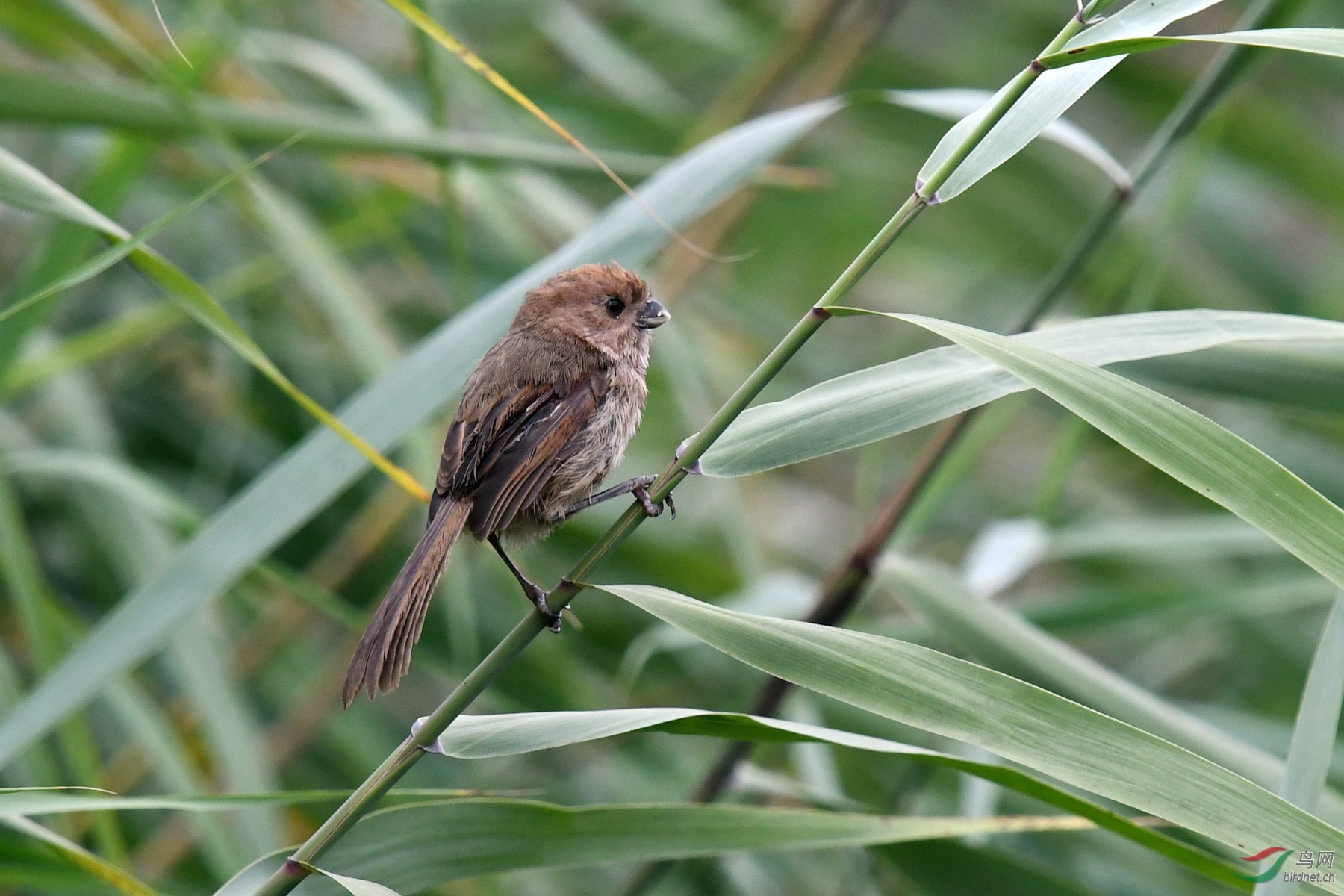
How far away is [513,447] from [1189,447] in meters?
1.03

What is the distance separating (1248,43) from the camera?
1.10 meters

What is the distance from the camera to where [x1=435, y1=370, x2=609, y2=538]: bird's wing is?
1.77 metres

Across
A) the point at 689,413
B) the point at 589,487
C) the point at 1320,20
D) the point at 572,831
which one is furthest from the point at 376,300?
the point at 1320,20

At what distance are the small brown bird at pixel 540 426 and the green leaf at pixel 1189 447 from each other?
58 centimetres

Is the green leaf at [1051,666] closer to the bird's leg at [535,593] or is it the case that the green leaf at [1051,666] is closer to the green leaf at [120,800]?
the bird's leg at [535,593]

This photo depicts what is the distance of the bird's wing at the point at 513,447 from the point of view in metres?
1.77

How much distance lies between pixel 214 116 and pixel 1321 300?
11.3 feet

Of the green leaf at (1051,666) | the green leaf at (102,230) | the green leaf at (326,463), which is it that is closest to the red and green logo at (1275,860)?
the green leaf at (1051,666)

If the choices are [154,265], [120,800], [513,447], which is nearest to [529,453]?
[513,447]

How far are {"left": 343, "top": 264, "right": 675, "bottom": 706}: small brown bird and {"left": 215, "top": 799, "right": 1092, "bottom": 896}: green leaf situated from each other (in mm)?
187

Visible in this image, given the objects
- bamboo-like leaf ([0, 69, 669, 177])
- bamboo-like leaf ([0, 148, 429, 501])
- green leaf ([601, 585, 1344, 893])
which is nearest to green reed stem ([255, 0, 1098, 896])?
green leaf ([601, 585, 1344, 893])

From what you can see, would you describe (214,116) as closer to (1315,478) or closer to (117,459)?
(117,459)

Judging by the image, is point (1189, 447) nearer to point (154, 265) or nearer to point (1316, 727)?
point (1316, 727)

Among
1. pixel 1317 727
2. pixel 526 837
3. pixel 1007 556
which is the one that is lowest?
pixel 526 837
